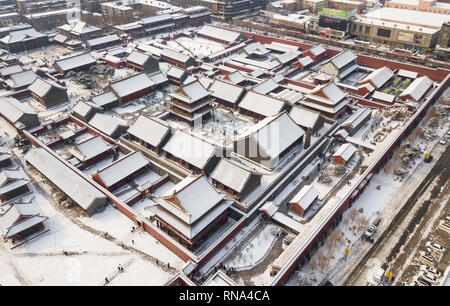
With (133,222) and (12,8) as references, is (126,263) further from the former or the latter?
(12,8)

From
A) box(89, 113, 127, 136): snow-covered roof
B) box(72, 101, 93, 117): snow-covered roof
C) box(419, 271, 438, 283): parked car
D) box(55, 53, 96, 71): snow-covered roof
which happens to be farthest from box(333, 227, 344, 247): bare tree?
box(55, 53, 96, 71): snow-covered roof

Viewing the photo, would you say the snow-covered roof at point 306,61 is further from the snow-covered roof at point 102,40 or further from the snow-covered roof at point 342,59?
the snow-covered roof at point 102,40

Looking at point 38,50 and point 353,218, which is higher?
point 38,50

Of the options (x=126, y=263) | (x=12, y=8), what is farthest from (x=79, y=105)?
(x=12, y=8)

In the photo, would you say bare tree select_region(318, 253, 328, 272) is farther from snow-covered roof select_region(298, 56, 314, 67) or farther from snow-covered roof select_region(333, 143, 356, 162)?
snow-covered roof select_region(298, 56, 314, 67)

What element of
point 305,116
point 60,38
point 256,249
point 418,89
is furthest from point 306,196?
point 60,38

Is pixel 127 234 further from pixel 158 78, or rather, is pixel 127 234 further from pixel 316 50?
pixel 316 50

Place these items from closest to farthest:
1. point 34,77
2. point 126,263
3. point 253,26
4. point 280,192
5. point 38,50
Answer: point 126,263, point 280,192, point 34,77, point 38,50, point 253,26

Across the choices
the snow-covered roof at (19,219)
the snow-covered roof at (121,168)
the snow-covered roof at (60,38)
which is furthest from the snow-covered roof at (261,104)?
the snow-covered roof at (60,38)
